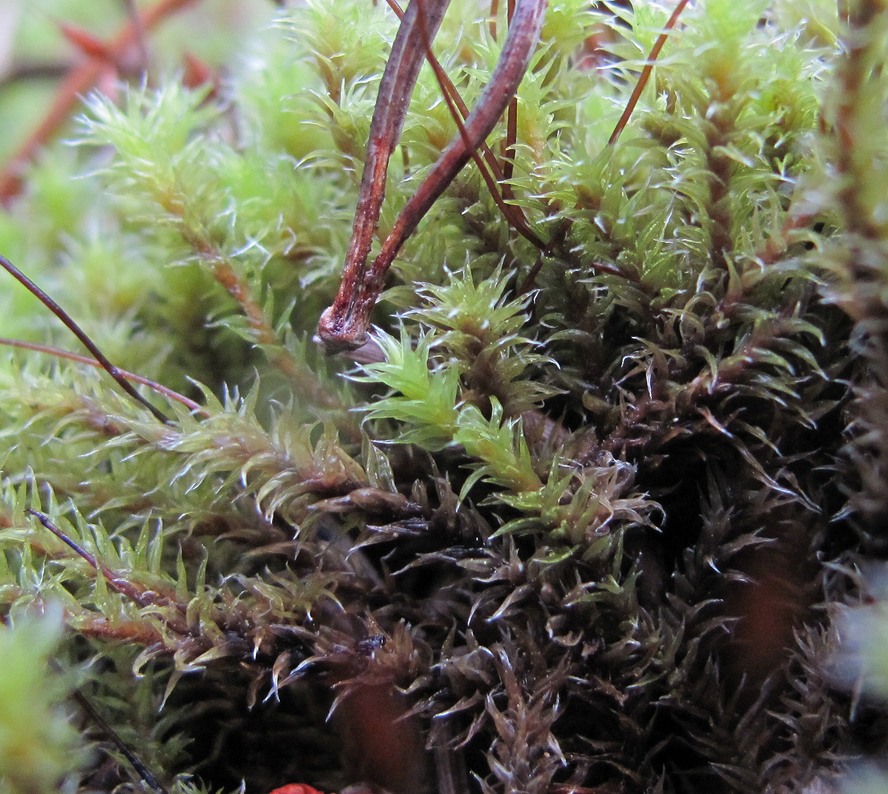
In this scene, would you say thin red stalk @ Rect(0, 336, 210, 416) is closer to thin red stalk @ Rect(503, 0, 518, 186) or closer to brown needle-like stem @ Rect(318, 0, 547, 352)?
brown needle-like stem @ Rect(318, 0, 547, 352)

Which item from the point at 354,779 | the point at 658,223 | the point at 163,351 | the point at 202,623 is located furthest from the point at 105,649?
the point at 658,223

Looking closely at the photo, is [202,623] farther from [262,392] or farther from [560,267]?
[560,267]

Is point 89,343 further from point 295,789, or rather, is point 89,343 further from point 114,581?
point 295,789

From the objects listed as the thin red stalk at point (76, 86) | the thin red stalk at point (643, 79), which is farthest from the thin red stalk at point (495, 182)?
the thin red stalk at point (76, 86)

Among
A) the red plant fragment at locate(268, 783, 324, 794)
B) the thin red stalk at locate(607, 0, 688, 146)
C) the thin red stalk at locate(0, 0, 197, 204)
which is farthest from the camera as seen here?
the thin red stalk at locate(0, 0, 197, 204)

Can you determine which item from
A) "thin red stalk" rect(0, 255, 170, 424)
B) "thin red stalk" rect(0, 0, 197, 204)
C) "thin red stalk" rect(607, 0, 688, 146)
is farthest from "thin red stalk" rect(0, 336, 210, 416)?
"thin red stalk" rect(0, 0, 197, 204)

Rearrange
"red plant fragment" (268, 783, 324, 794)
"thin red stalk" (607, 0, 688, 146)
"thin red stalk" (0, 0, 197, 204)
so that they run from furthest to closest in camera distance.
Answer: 1. "thin red stalk" (0, 0, 197, 204)
2. "thin red stalk" (607, 0, 688, 146)
3. "red plant fragment" (268, 783, 324, 794)
